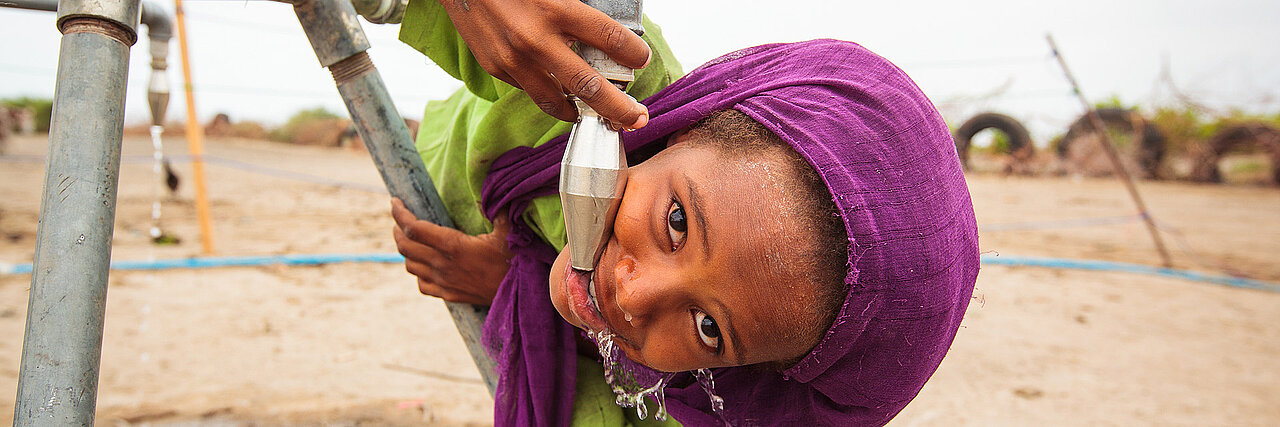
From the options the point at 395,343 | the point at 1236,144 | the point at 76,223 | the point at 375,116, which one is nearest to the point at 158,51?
the point at 375,116

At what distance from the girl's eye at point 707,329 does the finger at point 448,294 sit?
1.92 feet

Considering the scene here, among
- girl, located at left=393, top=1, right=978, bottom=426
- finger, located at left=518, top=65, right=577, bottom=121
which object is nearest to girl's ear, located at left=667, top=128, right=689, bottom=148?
girl, located at left=393, top=1, right=978, bottom=426

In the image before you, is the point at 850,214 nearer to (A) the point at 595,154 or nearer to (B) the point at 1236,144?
(A) the point at 595,154

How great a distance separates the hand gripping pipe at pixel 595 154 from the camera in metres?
0.78

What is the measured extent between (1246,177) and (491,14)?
49.8 feet

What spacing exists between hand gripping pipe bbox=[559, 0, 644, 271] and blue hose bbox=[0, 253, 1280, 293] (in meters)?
3.52

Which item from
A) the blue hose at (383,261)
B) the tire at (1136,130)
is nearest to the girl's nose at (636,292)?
the blue hose at (383,261)

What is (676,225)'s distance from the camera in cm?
90

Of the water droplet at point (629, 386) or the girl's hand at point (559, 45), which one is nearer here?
the girl's hand at point (559, 45)

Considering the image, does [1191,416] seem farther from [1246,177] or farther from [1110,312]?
[1246,177]

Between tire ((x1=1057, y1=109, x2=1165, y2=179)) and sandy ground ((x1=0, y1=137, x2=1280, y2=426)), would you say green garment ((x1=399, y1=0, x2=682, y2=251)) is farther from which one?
tire ((x1=1057, y1=109, x2=1165, y2=179))

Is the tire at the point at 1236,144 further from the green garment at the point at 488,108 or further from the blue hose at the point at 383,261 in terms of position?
the green garment at the point at 488,108

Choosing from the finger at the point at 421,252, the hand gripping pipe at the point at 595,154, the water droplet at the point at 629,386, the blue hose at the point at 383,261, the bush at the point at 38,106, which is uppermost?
the hand gripping pipe at the point at 595,154

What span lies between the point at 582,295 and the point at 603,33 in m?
0.38
